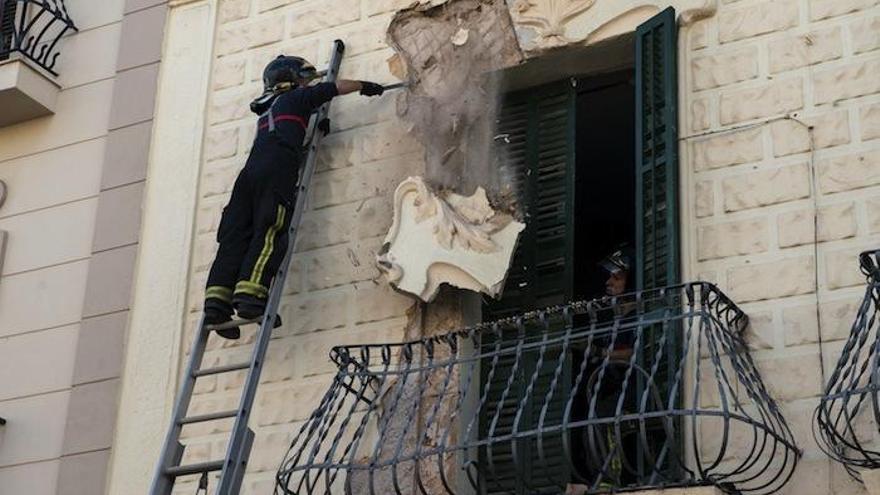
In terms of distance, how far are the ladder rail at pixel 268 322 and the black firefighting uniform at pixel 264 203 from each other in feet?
0.16

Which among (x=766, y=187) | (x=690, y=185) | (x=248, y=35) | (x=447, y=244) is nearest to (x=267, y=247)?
(x=447, y=244)

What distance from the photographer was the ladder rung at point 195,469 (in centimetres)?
871

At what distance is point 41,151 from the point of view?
10.8 metres

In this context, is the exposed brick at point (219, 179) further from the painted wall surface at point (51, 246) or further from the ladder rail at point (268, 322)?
the painted wall surface at point (51, 246)

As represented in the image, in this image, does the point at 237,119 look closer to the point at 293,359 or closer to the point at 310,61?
the point at 310,61

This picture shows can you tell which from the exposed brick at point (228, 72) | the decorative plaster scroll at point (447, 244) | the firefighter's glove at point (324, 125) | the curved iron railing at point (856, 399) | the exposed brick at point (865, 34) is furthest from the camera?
the exposed brick at point (228, 72)

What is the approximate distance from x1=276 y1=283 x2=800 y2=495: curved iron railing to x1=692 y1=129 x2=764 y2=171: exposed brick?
2.19ft

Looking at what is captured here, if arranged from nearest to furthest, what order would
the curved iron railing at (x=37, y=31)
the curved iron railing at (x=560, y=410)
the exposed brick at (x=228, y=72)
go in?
1. the curved iron railing at (x=560, y=410)
2. the exposed brick at (x=228, y=72)
3. the curved iron railing at (x=37, y=31)

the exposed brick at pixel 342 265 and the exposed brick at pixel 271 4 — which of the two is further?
the exposed brick at pixel 271 4

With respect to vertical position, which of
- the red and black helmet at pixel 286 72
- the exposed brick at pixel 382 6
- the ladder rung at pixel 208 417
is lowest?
the ladder rung at pixel 208 417

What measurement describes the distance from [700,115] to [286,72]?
7.27 ft

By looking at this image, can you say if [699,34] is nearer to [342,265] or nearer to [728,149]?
[728,149]

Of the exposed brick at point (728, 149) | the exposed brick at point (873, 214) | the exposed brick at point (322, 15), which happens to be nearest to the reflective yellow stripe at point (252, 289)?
the exposed brick at point (322, 15)

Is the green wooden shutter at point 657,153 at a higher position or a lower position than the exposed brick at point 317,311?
higher
